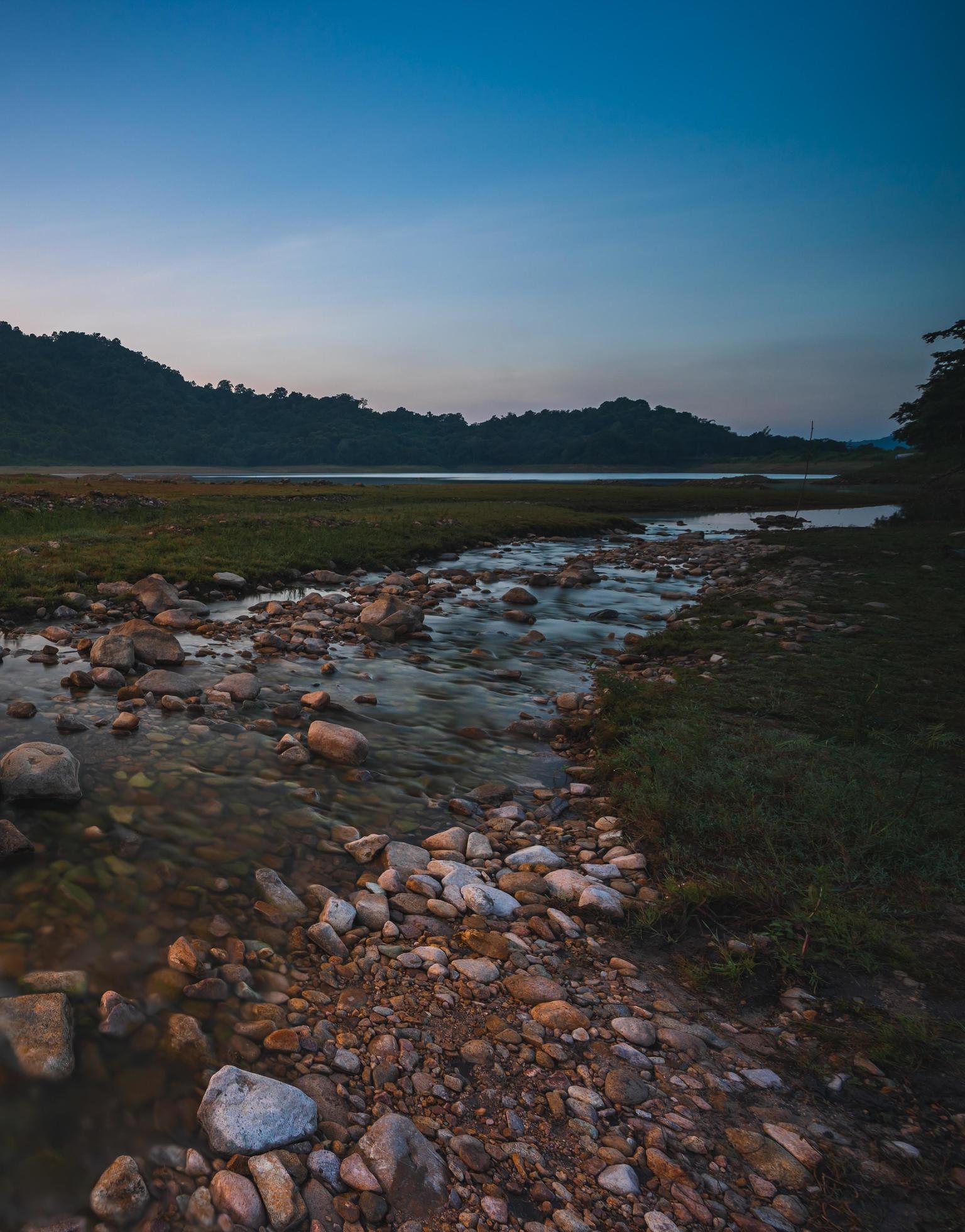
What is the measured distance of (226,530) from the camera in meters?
24.2

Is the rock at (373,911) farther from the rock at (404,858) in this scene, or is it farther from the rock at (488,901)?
the rock at (488,901)

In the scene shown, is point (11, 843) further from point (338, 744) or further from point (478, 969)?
point (478, 969)

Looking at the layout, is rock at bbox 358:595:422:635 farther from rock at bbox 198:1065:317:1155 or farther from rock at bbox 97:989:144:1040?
rock at bbox 198:1065:317:1155

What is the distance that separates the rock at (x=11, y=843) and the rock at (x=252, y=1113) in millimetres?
2928

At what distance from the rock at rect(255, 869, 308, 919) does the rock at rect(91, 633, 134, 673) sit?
595 centimetres

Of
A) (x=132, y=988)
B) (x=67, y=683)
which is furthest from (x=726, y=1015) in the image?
(x=67, y=683)

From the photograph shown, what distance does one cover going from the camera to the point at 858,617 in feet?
45.9

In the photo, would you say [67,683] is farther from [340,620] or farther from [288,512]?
[288,512]

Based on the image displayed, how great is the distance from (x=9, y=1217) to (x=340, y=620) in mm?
12217

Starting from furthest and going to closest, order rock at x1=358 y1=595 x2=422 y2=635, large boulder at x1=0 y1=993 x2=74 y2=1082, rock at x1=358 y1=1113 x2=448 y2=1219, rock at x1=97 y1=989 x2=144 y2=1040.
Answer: rock at x1=358 y1=595 x2=422 y2=635 < rock at x1=97 y1=989 x2=144 y2=1040 < large boulder at x1=0 y1=993 x2=74 y2=1082 < rock at x1=358 y1=1113 x2=448 y2=1219

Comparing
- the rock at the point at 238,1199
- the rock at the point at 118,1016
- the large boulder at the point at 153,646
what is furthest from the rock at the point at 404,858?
the large boulder at the point at 153,646

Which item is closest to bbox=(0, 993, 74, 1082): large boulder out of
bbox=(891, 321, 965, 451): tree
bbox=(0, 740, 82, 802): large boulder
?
bbox=(0, 740, 82, 802): large boulder

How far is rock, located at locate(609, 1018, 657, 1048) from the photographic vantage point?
11.8 ft

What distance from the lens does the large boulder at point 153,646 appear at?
33.1 ft
